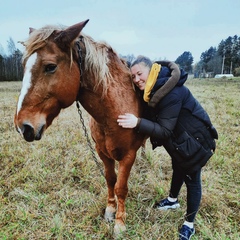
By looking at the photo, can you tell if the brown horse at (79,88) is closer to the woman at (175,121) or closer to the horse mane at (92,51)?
the horse mane at (92,51)

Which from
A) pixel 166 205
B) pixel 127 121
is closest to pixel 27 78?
pixel 127 121

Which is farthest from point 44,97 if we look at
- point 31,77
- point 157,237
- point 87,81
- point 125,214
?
point 157,237

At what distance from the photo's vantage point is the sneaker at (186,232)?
2.62 metres

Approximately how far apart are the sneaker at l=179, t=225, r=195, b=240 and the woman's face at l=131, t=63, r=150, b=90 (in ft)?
5.64

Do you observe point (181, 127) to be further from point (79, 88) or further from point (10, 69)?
point (10, 69)

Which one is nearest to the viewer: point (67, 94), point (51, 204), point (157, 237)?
point (67, 94)

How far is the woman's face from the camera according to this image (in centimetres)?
236

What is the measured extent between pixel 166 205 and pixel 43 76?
2.42 metres

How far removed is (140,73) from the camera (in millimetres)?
2373

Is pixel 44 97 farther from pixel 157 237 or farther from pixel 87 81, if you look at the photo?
pixel 157 237

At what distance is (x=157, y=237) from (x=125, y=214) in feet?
1.53

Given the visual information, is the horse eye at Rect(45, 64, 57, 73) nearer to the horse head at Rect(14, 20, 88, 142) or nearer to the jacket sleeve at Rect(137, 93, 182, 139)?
the horse head at Rect(14, 20, 88, 142)

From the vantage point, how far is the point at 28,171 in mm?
3852

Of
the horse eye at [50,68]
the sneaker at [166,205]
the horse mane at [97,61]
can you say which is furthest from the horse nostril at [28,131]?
the sneaker at [166,205]
